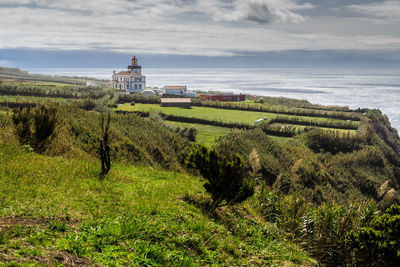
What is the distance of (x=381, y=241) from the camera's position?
9188mm

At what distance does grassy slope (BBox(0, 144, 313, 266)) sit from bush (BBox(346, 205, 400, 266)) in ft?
6.31

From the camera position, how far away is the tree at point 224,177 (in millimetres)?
12146

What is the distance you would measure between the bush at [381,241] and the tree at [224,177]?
4.17 meters

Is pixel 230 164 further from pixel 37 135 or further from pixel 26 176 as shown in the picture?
pixel 37 135

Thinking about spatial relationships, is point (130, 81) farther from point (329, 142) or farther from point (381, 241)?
point (381, 241)

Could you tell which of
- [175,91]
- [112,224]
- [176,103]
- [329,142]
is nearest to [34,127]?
[112,224]

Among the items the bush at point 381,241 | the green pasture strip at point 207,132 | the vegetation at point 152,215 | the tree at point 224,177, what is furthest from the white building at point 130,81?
the bush at point 381,241

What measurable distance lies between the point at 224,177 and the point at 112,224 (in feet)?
16.4

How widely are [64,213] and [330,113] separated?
10647 cm

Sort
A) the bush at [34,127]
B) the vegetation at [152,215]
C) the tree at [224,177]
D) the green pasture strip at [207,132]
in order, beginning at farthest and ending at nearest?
the green pasture strip at [207,132] < the bush at [34,127] < the tree at [224,177] < the vegetation at [152,215]

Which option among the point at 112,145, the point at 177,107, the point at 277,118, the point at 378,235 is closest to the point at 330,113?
the point at 277,118

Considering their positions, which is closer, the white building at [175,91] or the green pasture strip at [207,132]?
the green pasture strip at [207,132]

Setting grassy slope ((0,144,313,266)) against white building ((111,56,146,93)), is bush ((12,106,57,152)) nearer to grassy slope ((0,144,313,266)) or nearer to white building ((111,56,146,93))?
grassy slope ((0,144,313,266))

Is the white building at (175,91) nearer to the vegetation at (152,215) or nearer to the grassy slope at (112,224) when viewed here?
the vegetation at (152,215)
